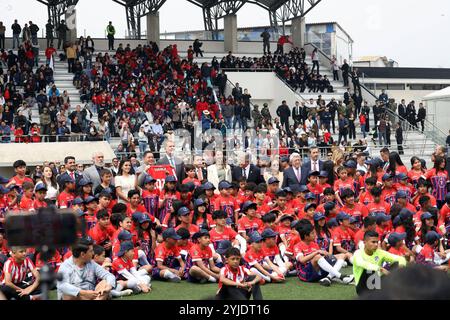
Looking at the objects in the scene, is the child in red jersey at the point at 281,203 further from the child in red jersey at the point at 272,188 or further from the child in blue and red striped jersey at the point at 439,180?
the child in blue and red striped jersey at the point at 439,180

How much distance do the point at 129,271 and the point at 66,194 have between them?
2518 millimetres

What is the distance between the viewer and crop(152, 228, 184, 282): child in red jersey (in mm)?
11828

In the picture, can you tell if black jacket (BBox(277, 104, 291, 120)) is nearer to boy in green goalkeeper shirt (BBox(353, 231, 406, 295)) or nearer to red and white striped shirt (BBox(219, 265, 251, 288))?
red and white striped shirt (BBox(219, 265, 251, 288))

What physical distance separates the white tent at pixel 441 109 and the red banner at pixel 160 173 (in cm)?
1816

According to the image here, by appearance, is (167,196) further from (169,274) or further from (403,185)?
(403,185)

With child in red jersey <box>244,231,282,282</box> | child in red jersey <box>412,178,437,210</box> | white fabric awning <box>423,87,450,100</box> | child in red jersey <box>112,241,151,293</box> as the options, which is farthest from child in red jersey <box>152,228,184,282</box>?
white fabric awning <box>423,87,450,100</box>

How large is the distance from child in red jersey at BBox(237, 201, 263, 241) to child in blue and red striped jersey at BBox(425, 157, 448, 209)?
3.98 m

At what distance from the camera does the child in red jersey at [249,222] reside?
13062 millimetres

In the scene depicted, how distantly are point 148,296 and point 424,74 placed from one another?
42.6 meters

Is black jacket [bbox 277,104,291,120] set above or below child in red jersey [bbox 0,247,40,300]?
above

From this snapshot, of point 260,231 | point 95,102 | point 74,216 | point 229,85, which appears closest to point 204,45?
point 229,85

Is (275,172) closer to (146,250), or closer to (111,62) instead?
(146,250)

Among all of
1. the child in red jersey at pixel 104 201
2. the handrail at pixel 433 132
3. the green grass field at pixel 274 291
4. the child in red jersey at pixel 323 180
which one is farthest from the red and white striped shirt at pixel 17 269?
the handrail at pixel 433 132

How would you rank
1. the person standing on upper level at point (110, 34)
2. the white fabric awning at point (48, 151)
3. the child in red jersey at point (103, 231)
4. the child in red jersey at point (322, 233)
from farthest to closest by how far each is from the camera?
the person standing on upper level at point (110, 34) → the white fabric awning at point (48, 151) → the child in red jersey at point (322, 233) → the child in red jersey at point (103, 231)
